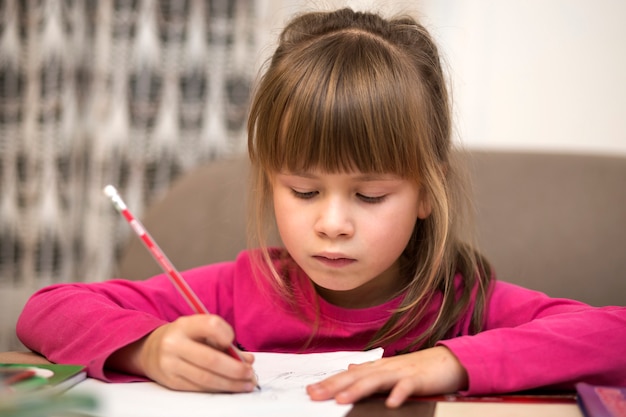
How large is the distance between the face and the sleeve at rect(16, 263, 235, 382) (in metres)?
0.20

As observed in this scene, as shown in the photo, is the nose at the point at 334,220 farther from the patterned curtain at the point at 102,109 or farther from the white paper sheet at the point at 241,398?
the patterned curtain at the point at 102,109

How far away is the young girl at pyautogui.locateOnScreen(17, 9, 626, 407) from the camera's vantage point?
0.75 m

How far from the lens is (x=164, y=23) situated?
1.94 meters

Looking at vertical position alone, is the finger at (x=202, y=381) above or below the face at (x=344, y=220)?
below

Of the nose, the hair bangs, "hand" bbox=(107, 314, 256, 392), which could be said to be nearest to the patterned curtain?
the hair bangs

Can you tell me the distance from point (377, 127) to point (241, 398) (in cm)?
36

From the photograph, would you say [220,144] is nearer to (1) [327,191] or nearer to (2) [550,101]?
(2) [550,101]

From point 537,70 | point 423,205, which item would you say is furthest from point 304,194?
point 537,70

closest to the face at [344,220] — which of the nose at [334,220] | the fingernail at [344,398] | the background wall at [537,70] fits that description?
the nose at [334,220]

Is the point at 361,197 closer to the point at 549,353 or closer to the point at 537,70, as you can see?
the point at 549,353

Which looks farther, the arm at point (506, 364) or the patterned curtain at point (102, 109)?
the patterned curtain at point (102, 109)

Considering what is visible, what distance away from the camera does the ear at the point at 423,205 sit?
0.99 m

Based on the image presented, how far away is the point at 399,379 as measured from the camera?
0.72 meters

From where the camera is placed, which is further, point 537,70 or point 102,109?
point 102,109
